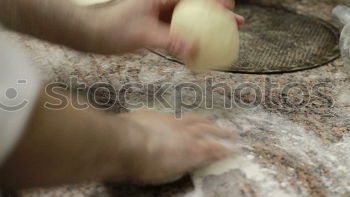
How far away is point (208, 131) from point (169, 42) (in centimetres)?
19

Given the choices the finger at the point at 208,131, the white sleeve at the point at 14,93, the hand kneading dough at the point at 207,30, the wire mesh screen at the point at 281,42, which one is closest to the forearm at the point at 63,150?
the white sleeve at the point at 14,93

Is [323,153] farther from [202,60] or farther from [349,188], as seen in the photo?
[202,60]

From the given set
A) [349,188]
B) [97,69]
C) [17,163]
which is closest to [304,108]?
[349,188]

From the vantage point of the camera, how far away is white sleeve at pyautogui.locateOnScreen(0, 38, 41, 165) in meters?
0.43

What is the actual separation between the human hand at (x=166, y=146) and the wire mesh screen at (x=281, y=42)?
1.00 feet

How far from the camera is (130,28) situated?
0.78 metres

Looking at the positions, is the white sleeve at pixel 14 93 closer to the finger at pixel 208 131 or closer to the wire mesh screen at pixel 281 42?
the finger at pixel 208 131

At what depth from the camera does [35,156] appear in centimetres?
47

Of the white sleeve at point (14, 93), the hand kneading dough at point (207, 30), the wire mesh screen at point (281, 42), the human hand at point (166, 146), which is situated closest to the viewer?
the white sleeve at point (14, 93)

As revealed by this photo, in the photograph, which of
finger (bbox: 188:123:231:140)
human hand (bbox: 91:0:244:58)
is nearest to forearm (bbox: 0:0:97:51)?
human hand (bbox: 91:0:244:58)

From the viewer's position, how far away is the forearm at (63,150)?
0.46 meters

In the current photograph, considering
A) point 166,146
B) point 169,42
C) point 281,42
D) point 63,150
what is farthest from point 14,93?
point 281,42

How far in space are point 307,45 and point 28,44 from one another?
68 cm

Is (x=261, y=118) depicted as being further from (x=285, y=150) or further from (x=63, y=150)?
(x=63, y=150)
